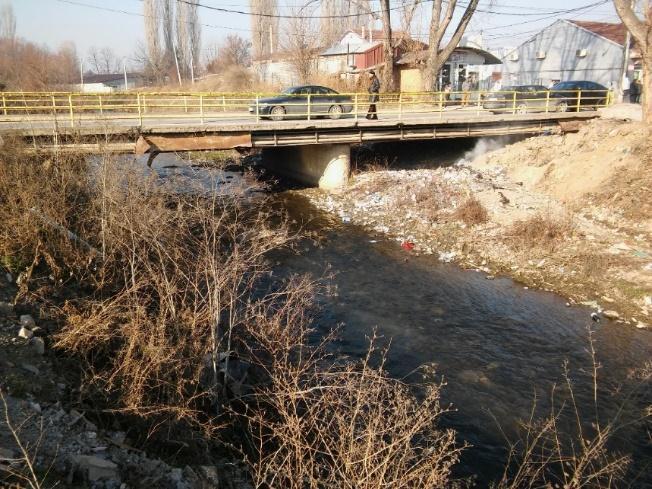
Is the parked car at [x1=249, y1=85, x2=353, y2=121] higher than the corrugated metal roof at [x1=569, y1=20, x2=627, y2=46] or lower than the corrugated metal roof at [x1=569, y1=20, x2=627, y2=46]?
lower

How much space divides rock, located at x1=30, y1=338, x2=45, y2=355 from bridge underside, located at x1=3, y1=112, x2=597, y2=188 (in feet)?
24.5

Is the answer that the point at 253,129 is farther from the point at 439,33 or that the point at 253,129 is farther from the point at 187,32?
the point at 187,32

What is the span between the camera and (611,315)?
34.4 feet

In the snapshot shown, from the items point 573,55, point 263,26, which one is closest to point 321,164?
point 573,55

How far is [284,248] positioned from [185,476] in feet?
32.9

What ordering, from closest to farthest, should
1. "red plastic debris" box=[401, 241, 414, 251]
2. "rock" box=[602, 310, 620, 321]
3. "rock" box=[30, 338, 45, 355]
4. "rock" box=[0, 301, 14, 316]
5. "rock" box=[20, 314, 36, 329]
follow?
"rock" box=[30, 338, 45, 355] → "rock" box=[20, 314, 36, 329] → "rock" box=[0, 301, 14, 316] → "rock" box=[602, 310, 620, 321] → "red plastic debris" box=[401, 241, 414, 251]

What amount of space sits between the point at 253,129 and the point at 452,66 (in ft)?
89.9

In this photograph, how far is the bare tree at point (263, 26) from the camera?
65.5 meters

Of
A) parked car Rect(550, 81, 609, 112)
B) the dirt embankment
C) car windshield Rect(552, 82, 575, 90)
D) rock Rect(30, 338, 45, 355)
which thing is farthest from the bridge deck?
rock Rect(30, 338, 45, 355)

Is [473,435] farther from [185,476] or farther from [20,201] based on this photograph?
[20,201]

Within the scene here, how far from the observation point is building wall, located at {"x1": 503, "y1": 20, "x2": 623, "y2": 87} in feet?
115

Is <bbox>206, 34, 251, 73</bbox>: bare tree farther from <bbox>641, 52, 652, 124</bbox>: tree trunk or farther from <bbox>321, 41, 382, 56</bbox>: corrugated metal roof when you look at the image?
<bbox>641, 52, 652, 124</bbox>: tree trunk

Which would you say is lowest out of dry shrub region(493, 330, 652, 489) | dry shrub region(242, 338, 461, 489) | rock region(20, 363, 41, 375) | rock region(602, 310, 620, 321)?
dry shrub region(493, 330, 652, 489)

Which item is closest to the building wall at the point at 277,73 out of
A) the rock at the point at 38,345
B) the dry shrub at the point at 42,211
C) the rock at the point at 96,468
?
the dry shrub at the point at 42,211
